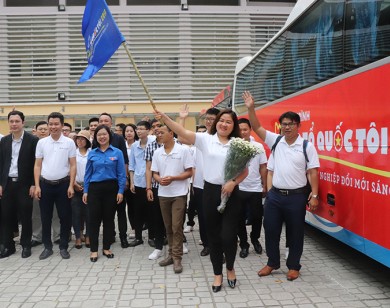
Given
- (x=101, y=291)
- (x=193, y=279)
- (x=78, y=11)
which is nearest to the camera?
(x=101, y=291)

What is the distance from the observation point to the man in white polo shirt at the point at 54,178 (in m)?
5.18

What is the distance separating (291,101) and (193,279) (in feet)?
10.0

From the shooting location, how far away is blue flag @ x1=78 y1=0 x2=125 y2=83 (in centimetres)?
439

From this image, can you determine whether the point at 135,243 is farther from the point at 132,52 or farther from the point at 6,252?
the point at 132,52

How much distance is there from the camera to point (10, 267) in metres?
4.81

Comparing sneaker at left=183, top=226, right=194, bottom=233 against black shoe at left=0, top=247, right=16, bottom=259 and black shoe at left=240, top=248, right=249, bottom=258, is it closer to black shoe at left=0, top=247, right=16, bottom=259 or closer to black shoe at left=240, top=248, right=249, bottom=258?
black shoe at left=240, top=248, right=249, bottom=258

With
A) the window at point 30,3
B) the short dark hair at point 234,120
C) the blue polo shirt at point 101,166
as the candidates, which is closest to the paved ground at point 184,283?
the blue polo shirt at point 101,166

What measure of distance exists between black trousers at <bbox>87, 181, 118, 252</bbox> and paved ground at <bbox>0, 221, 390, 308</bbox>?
0.32m

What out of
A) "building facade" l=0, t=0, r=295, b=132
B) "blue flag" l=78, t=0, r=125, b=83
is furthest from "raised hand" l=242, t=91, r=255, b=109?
"building facade" l=0, t=0, r=295, b=132

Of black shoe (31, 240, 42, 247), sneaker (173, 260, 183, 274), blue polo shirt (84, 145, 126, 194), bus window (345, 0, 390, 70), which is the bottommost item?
black shoe (31, 240, 42, 247)

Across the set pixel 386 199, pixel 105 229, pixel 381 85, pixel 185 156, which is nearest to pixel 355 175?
pixel 386 199

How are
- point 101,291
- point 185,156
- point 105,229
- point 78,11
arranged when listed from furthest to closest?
point 78,11 → point 105,229 → point 185,156 → point 101,291

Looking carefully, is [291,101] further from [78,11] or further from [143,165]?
[78,11]

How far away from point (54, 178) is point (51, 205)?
1.32ft
